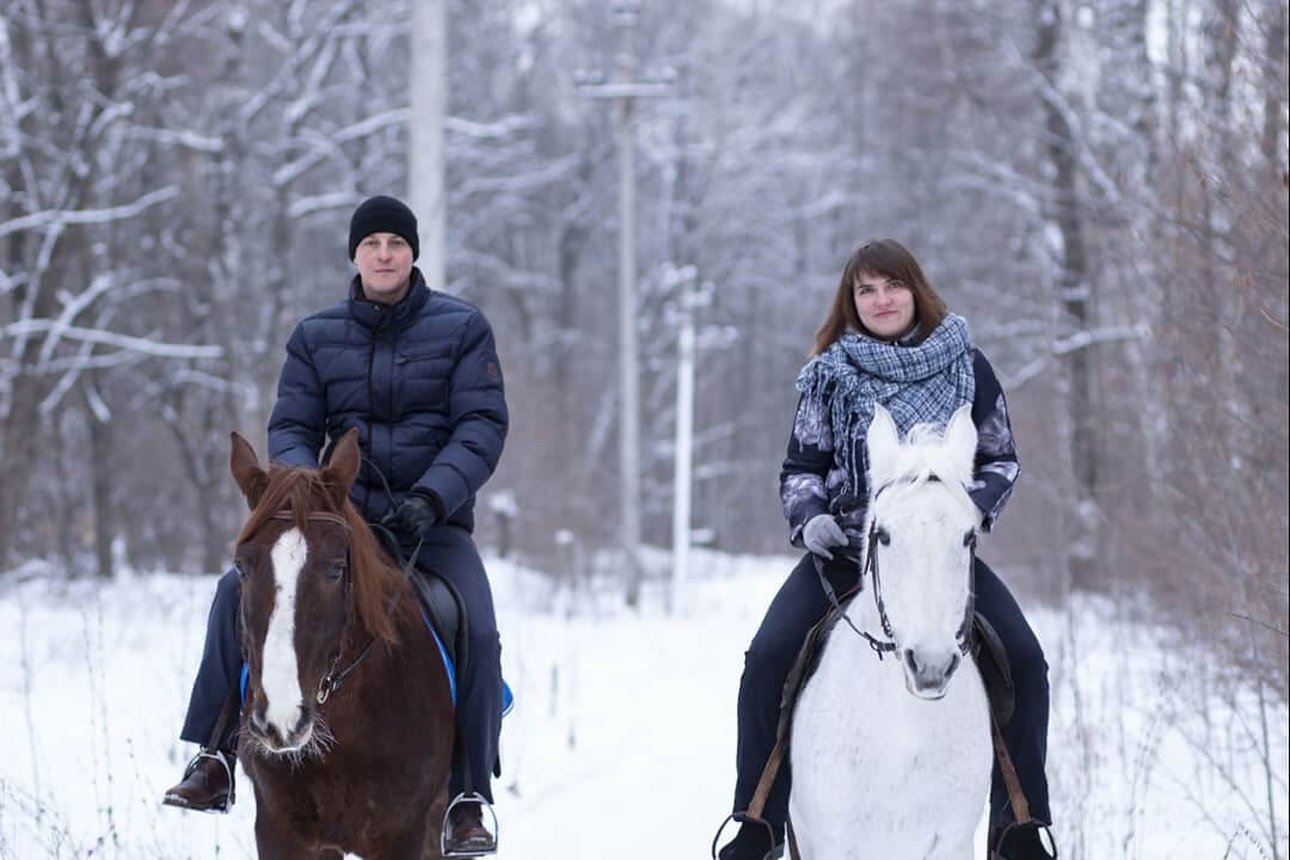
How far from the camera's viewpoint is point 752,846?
211 inches

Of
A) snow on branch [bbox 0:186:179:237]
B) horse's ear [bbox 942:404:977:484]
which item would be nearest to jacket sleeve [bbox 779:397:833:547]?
horse's ear [bbox 942:404:977:484]

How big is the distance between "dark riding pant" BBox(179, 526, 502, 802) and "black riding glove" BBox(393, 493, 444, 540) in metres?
0.29

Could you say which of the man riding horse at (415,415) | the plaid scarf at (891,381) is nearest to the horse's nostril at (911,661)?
the plaid scarf at (891,381)

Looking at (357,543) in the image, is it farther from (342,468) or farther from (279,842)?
(279,842)

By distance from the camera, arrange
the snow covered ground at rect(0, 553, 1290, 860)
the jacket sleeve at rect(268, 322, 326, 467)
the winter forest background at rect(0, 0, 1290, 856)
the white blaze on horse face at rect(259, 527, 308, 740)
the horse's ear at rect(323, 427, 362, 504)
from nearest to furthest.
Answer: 1. the white blaze on horse face at rect(259, 527, 308, 740)
2. the horse's ear at rect(323, 427, 362, 504)
3. the jacket sleeve at rect(268, 322, 326, 467)
4. the snow covered ground at rect(0, 553, 1290, 860)
5. the winter forest background at rect(0, 0, 1290, 856)

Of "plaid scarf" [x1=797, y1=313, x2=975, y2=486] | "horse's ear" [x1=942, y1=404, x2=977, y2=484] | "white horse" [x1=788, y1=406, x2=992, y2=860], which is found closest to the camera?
"white horse" [x1=788, y1=406, x2=992, y2=860]

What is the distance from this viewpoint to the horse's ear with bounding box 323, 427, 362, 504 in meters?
4.86

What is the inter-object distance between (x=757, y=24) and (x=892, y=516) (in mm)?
38361

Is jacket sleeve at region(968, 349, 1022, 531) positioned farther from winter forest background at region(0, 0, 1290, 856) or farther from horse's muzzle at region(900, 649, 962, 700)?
winter forest background at region(0, 0, 1290, 856)

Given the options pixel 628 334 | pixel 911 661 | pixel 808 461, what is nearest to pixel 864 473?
pixel 808 461

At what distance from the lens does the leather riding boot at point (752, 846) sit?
5344 millimetres

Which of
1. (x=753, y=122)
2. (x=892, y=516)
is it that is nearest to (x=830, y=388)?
(x=892, y=516)

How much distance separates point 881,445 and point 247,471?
1884 mm

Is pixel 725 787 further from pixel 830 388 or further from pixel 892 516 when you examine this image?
pixel 892 516
